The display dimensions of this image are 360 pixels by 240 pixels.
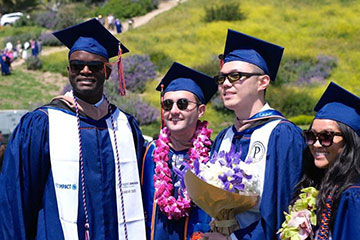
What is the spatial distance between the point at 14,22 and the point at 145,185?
43.1m

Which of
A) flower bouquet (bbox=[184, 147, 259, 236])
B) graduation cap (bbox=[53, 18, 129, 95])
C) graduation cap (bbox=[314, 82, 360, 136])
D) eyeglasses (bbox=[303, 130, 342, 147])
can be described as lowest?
flower bouquet (bbox=[184, 147, 259, 236])

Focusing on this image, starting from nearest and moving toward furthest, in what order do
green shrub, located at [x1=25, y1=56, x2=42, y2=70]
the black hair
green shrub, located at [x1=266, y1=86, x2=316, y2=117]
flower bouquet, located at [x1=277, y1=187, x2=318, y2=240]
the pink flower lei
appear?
the black hair < flower bouquet, located at [x1=277, y1=187, x2=318, y2=240] < the pink flower lei < green shrub, located at [x1=266, y1=86, x2=316, y2=117] < green shrub, located at [x1=25, y1=56, x2=42, y2=70]

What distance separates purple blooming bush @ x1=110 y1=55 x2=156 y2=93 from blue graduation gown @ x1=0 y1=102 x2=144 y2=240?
21.4 metres

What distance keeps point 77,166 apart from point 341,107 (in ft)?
6.64

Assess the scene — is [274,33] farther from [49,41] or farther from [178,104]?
[178,104]

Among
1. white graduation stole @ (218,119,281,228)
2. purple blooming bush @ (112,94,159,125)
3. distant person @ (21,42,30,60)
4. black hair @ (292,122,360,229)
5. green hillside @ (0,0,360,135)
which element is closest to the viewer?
black hair @ (292,122,360,229)

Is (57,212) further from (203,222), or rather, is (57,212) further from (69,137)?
(203,222)

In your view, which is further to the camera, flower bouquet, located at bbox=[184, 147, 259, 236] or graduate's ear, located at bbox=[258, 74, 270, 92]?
graduate's ear, located at bbox=[258, 74, 270, 92]

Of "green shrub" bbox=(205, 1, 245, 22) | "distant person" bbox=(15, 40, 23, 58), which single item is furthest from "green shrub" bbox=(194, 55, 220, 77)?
"distant person" bbox=(15, 40, 23, 58)

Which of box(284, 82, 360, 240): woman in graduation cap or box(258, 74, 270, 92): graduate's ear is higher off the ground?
box(258, 74, 270, 92): graduate's ear

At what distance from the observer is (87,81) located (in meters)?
4.23

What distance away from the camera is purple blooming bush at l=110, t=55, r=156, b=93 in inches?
1043

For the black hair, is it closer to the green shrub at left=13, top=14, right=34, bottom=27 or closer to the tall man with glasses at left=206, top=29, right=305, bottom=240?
the tall man with glasses at left=206, top=29, right=305, bottom=240

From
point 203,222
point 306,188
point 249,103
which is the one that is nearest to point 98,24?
point 249,103
